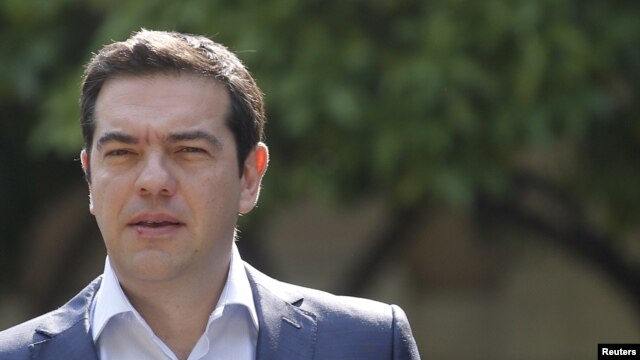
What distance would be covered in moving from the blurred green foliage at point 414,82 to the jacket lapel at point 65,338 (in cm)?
294

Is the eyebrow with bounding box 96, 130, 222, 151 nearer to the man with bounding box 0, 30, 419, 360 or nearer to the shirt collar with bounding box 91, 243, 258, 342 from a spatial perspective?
the man with bounding box 0, 30, 419, 360

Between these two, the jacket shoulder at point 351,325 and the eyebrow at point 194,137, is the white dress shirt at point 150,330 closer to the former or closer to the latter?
the jacket shoulder at point 351,325

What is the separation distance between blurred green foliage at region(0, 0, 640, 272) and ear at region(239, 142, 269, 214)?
267cm

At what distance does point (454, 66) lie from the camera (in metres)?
5.51

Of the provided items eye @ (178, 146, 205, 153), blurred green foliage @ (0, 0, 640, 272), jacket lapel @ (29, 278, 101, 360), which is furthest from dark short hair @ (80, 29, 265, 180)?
blurred green foliage @ (0, 0, 640, 272)

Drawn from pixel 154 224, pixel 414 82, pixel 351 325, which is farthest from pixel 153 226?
pixel 414 82

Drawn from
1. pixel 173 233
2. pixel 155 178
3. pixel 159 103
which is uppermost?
pixel 159 103

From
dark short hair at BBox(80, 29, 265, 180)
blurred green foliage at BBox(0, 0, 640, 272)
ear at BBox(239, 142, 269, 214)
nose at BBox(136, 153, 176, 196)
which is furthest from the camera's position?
blurred green foliage at BBox(0, 0, 640, 272)

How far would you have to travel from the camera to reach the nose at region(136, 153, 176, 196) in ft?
8.29

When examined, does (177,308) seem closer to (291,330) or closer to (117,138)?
(291,330)

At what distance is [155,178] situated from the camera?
2.53 m

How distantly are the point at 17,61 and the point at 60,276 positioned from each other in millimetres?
3210

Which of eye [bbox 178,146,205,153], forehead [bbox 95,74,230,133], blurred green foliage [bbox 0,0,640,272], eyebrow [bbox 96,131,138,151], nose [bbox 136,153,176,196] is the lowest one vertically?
nose [bbox 136,153,176,196]

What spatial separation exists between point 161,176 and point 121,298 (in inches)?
10.6
